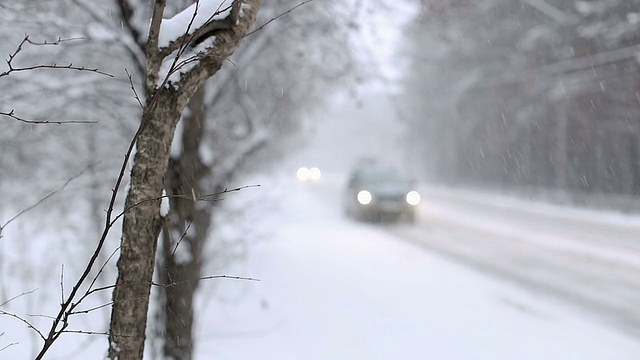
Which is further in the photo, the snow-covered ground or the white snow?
the snow-covered ground

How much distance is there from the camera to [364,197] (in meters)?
17.6

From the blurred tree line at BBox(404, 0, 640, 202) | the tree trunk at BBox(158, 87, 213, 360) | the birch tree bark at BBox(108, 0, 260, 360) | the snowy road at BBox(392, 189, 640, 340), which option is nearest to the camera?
the birch tree bark at BBox(108, 0, 260, 360)

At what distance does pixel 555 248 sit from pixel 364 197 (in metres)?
6.44

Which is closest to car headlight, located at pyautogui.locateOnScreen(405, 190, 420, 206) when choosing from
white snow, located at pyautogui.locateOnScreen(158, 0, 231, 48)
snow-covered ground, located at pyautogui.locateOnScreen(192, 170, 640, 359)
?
snow-covered ground, located at pyautogui.locateOnScreen(192, 170, 640, 359)

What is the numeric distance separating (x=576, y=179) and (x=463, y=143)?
12667 millimetres

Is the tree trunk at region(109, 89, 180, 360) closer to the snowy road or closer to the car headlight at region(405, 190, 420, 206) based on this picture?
the snowy road

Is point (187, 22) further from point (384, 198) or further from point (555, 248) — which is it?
Result: point (384, 198)

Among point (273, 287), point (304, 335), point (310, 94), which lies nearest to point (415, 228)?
point (273, 287)

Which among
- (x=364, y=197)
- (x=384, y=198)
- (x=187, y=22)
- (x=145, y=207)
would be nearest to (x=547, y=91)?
(x=384, y=198)

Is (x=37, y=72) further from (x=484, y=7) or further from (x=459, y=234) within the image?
(x=484, y=7)

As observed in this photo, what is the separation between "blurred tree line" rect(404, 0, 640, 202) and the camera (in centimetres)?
1842

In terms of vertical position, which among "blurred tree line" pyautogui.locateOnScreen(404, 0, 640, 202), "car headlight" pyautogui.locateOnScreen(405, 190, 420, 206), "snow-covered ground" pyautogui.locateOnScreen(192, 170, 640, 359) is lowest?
"snow-covered ground" pyautogui.locateOnScreen(192, 170, 640, 359)

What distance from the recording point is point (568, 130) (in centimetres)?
2345

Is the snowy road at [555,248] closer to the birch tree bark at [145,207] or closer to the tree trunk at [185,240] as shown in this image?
the tree trunk at [185,240]
